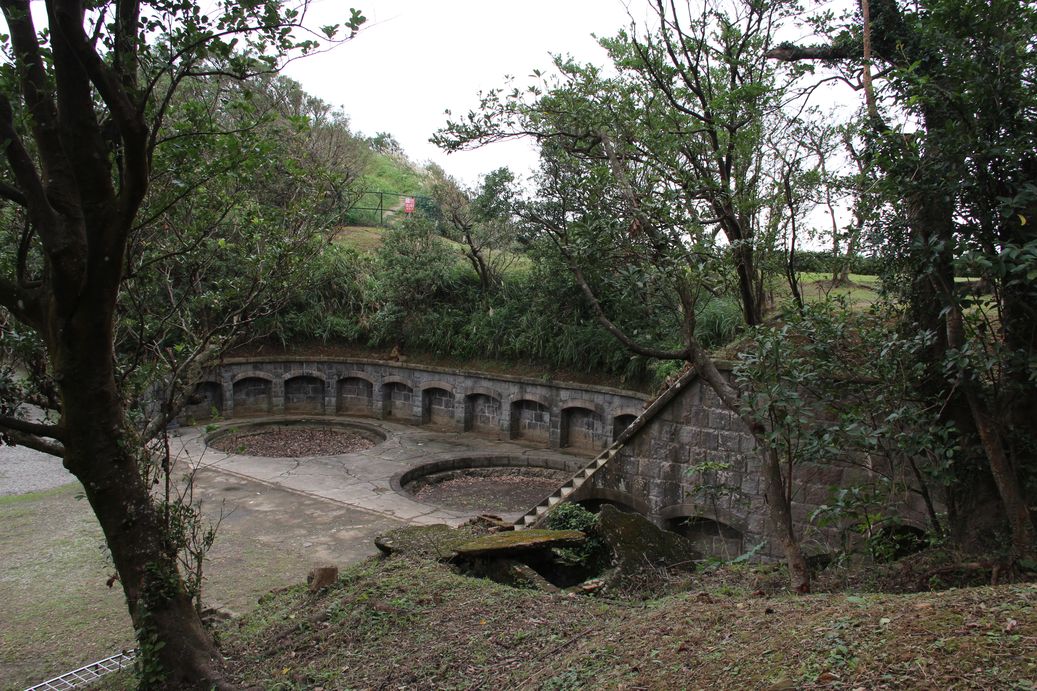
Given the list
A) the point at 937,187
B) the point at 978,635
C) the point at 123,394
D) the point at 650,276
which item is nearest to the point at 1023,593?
the point at 978,635

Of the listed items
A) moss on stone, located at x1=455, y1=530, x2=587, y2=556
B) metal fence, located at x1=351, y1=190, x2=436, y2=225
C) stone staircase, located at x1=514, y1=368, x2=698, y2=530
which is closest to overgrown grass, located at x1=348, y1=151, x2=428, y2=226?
metal fence, located at x1=351, y1=190, x2=436, y2=225

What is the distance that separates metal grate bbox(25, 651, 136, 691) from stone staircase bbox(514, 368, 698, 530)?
417 cm

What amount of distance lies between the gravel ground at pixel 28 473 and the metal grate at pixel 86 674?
792cm

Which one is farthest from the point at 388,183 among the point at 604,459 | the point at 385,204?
the point at 604,459

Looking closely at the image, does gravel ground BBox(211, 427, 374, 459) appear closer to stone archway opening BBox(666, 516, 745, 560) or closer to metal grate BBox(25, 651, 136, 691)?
metal grate BBox(25, 651, 136, 691)

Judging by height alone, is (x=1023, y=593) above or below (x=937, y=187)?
below

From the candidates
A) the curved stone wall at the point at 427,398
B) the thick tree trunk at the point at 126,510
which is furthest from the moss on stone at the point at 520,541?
the curved stone wall at the point at 427,398

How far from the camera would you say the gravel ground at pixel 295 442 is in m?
18.0

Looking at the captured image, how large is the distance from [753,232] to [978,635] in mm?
5374

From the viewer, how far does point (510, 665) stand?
4590 millimetres

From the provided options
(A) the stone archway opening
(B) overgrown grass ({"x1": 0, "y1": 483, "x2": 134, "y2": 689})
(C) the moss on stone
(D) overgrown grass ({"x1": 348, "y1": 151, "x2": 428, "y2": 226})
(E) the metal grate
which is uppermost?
(D) overgrown grass ({"x1": 348, "y1": 151, "x2": 428, "y2": 226})

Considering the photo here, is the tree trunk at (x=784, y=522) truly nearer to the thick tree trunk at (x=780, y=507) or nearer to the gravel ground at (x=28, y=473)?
the thick tree trunk at (x=780, y=507)

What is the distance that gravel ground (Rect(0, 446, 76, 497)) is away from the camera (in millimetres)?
13992

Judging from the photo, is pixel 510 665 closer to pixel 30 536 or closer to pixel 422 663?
pixel 422 663
